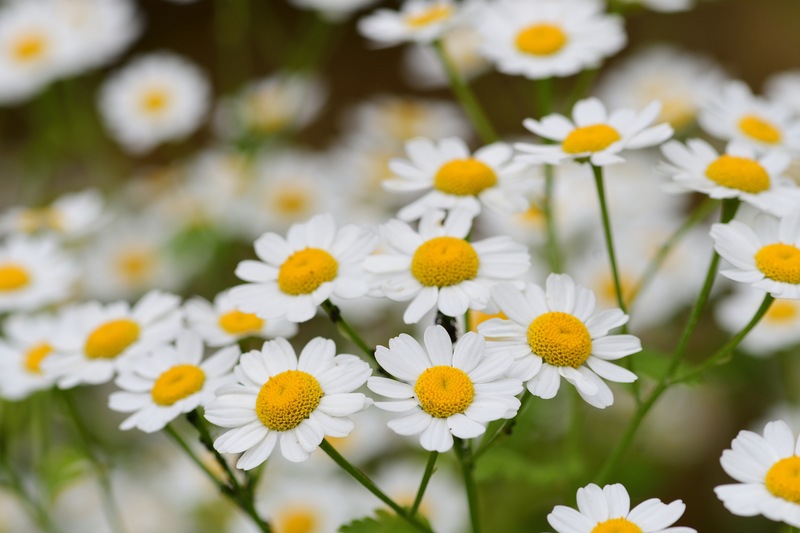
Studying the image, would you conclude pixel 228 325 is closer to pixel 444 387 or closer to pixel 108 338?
pixel 108 338

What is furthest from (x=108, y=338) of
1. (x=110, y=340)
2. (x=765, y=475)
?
(x=765, y=475)

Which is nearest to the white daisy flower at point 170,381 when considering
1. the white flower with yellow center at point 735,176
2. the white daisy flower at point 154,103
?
the white flower with yellow center at point 735,176

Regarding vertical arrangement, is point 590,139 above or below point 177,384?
above

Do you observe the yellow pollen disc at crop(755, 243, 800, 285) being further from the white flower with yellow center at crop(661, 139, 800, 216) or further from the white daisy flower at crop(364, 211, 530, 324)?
the white daisy flower at crop(364, 211, 530, 324)

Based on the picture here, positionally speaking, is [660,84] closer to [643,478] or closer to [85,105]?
[643,478]

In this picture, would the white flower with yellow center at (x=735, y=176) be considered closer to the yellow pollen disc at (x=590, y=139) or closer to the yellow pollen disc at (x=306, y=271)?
the yellow pollen disc at (x=590, y=139)

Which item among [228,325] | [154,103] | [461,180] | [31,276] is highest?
[461,180]
